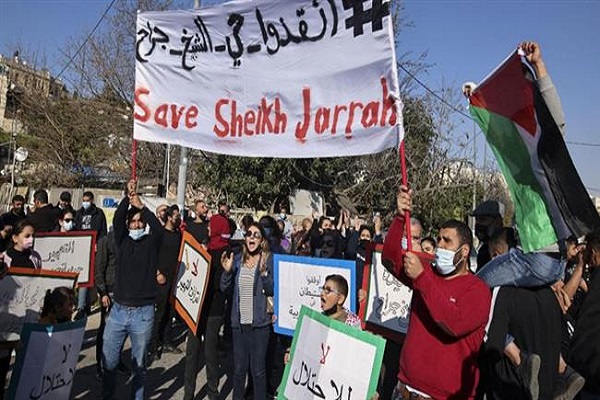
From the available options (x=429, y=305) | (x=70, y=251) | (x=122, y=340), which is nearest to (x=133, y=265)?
(x=122, y=340)

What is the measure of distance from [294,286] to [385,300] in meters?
1.02

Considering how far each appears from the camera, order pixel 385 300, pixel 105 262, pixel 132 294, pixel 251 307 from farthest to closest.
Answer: pixel 105 262, pixel 385 300, pixel 251 307, pixel 132 294

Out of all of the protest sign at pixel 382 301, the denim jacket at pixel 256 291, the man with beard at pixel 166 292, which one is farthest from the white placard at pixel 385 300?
the man with beard at pixel 166 292

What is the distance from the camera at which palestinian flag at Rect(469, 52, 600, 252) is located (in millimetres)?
2971

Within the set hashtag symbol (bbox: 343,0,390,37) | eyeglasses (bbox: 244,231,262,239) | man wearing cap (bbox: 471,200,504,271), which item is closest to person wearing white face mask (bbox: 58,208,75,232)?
eyeglasses (bbox: 244,231,262,239)

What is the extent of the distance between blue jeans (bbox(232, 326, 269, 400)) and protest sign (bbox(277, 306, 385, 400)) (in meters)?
1.27

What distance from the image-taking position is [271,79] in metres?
4.84

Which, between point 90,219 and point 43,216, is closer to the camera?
point 90,219

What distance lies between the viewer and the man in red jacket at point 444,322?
317cm

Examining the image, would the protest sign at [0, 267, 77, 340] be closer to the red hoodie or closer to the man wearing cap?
the red hoodie

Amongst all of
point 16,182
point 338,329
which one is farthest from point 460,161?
point 16,182

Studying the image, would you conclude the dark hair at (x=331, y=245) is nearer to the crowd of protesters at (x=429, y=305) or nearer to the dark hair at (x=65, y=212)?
the crowd of protesters at (x=429, y=305)

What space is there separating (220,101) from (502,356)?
127 inches

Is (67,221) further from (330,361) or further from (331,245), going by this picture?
(330,361)
